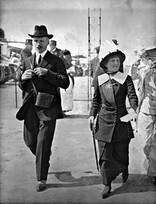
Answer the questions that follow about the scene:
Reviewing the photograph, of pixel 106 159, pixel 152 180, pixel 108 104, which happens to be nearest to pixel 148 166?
pixel 152 180

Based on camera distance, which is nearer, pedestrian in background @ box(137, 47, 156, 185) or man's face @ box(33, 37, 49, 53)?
man's face @ box(33, 37, 49, 53)

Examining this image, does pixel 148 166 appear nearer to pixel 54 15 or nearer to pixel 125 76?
pixel 125 76

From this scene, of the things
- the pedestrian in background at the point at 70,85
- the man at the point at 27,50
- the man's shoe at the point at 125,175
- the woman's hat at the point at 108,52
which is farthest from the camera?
the pedestrian in background at the point at 70,85

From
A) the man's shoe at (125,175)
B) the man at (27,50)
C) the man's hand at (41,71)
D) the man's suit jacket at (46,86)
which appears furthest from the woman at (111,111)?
the man at (27,50)

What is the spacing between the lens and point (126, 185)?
385 cm

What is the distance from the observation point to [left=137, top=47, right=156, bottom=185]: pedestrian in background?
386 cm

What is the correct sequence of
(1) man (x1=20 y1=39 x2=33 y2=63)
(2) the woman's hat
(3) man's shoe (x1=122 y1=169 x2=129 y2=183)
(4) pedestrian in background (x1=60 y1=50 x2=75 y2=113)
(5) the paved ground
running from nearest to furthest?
(2) the woman's hat → (5) the paved ground → (3) man's shoe (x1=122 y1=169 x2=129 y2=183) → (1) man (x1=20 y1=39 x2=33 y2=63) → (4) pedestrian in background (x1=60 y1=50 x2=75 y2=113)

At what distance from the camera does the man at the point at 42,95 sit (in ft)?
12.2

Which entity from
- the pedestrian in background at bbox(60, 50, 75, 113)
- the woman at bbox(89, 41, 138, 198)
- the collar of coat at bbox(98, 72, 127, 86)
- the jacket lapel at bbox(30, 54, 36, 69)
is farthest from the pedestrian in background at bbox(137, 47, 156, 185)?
the jacket lapel at bbox(30, 54, 36, 69)

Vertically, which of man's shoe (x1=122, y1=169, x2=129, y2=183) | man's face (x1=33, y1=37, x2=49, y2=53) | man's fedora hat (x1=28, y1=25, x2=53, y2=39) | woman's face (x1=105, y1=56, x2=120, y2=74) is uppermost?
man's fedora hat (x1=28, y1=25, x2=53, y2=39)

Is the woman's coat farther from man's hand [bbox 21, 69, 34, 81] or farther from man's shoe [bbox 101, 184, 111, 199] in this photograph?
man's hand [bbox 21, 69, 34, 81]

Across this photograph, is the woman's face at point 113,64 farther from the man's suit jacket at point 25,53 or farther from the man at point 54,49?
the man's suit jacket at point 25,53

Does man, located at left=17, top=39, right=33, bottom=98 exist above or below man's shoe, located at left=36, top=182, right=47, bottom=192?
above

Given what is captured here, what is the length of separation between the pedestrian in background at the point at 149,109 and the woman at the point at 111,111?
0.33 m
